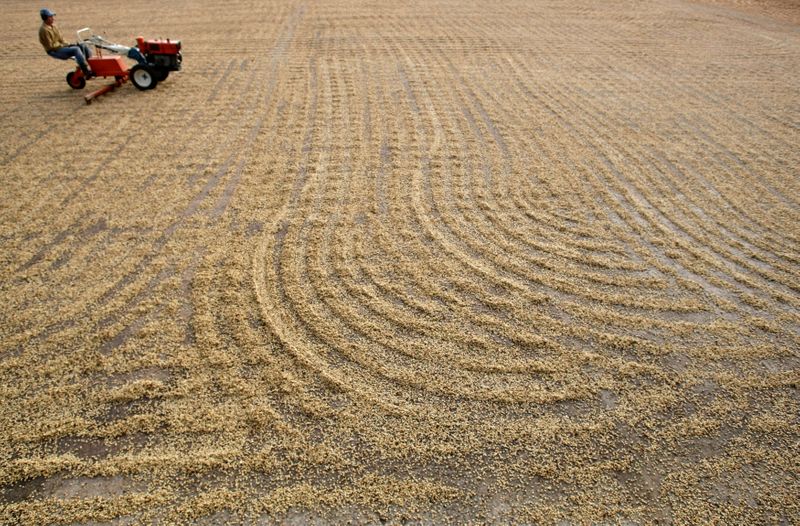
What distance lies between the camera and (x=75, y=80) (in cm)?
878

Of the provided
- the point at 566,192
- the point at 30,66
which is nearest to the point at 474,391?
the point at 566,192

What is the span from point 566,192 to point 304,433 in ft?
14.8

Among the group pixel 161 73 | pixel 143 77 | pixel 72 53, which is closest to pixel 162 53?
pixel 161 73

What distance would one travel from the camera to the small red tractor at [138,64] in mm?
8680

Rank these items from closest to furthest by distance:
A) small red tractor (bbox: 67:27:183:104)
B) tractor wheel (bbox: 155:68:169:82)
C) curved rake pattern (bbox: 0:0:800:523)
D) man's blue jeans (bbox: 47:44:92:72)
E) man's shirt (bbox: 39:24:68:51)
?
curved rake pattern (bbox: 0:0:800:523), man's shirt (bbox: 39:24:68:51), man's blue jeans (bbox: 47:44:92:72), small red tractor (bbox: 67:27:183:104), tractor wheel (bbox: 155:68:169:82)

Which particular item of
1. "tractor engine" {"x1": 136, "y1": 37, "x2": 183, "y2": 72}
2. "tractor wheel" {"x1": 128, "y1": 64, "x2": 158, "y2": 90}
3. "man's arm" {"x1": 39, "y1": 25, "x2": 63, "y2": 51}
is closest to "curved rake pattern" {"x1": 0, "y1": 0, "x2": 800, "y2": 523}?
"tractor wheel" {"x1": 128, "y1": 64, "x2": 158, "y2": 90}

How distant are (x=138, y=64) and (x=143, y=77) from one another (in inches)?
10.2

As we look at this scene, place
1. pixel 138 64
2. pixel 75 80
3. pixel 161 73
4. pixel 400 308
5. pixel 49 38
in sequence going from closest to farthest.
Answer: pixel 400 308
pixel 49 38
pixel 75 80
pixel 138 64
pixel 161 73

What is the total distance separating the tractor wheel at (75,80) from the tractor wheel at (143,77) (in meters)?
0.82

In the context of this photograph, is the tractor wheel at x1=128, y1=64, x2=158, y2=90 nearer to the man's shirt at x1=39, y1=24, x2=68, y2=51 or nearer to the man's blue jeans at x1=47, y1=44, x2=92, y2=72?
the man's blue jeans at x1=47, y1=44, x2=92, y2=72

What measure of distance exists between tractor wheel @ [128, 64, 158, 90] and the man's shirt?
1.18 meters

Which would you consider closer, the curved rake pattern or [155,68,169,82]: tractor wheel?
the curved rake pattern

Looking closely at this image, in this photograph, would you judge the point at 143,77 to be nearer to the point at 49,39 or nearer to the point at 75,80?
the point at 75,80

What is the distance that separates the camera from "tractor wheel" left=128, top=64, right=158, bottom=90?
8.80 m
